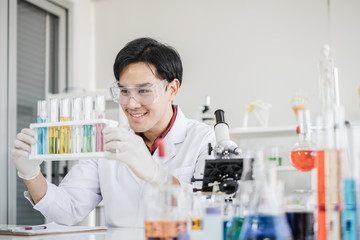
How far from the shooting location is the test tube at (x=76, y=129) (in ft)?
5.55

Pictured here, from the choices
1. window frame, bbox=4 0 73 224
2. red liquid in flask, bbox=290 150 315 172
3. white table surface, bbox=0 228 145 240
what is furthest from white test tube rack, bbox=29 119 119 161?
window frame, bbox=4 0 73 224

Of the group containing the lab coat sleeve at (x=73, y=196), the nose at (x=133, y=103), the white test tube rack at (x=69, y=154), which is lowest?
the lab coat sleeve at (x=73, y=196)

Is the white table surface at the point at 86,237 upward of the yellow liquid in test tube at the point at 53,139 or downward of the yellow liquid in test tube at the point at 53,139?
downward

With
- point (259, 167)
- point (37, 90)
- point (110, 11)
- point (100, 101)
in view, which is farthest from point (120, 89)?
point (110, 11)

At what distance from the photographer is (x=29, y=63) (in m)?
4.02

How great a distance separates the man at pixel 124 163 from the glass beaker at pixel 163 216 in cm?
100

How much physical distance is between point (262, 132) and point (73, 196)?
175 cm

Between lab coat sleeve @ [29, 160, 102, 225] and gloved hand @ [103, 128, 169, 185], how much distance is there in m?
0.54

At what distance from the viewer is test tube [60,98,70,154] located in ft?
5.60

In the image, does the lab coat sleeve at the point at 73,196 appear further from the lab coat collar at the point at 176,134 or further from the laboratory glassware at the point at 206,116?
the laboratory glassware at the point at 206,116

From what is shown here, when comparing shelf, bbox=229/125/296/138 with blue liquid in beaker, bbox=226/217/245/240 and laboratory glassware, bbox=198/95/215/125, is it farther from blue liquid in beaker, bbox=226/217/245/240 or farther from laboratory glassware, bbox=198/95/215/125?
blue liquid in beaker, bbox=226/217/245/240

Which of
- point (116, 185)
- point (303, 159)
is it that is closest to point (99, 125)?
point (116, 185)

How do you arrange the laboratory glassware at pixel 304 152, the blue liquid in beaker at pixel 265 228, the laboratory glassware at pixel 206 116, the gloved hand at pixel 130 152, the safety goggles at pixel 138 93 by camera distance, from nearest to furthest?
the blue liquid in beaker at pixel 265 228
the laboratory glassware at pixel 304 152
the gloved hand at pixel 130 152
the safety goggles at pixel 138 93
the laboratory glassware at pixel 206 116

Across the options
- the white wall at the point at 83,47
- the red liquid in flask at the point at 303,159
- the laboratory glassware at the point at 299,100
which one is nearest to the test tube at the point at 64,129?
the red liquid in flask at the point at 303,159
